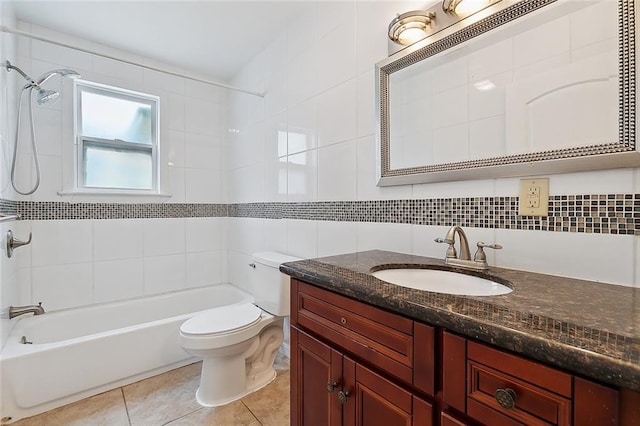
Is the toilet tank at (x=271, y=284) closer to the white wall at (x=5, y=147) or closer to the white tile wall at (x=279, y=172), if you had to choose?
the white tile wall at (x=279, y=172)

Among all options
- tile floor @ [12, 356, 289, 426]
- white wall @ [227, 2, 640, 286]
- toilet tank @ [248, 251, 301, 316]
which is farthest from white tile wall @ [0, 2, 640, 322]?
tile floor @ [12, 356, 289, 426]

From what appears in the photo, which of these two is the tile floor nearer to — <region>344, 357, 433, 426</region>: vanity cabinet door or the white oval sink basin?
<region>344, 357, 433, 426</region>: vanity cabinet door

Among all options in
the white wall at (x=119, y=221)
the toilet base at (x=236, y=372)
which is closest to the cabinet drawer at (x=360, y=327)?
the toilet base at (x=236, y=372)

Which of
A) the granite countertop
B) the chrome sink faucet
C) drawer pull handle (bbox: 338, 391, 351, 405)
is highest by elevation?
the chrome sink faucet

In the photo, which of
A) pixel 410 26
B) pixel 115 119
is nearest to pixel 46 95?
pixel 115 119

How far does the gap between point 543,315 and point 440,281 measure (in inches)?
19.5

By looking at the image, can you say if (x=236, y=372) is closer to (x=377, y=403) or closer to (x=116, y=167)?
(x=377, y=403)

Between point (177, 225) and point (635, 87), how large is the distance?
115 inches

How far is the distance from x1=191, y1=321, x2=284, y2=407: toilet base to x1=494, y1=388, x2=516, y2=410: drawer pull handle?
1469 mm

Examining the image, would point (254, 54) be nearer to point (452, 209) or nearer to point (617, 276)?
point (452, 209)

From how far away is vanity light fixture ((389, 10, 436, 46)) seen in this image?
1.24 m

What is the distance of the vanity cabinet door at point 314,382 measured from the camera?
3.08 feet

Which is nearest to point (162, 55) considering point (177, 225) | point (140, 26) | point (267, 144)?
point (140, 26)

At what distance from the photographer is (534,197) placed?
3.20 feet
